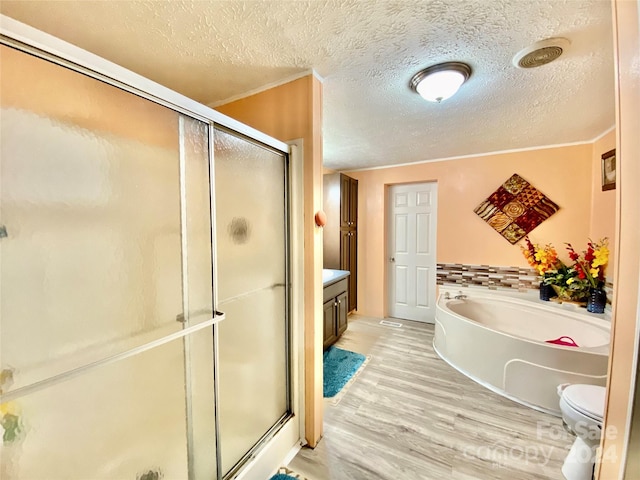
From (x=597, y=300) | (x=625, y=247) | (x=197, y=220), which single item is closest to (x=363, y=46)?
(x=197, y=220)

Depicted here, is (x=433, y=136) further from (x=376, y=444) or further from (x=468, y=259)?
(x=376, y=444)

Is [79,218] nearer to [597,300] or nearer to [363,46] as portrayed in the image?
[363,46]

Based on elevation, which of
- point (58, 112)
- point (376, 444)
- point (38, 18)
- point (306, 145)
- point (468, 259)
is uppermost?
point (38, 18)

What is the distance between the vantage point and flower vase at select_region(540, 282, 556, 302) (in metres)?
2.69

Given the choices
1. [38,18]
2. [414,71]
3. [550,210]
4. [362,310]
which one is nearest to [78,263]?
[38,18]

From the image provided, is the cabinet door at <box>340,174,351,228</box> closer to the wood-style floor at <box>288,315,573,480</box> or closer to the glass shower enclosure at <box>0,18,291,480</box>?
the wood-style floor at <box>288,315,573,480</box>

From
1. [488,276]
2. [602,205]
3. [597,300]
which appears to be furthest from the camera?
[488,276]

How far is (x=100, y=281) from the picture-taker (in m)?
0.81

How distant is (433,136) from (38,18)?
9.09ft

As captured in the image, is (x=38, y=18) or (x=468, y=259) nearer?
(x=38, y=18)

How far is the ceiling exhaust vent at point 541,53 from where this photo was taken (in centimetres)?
121

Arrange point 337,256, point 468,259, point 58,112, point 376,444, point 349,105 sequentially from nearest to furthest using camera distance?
1. point 58,112
2. point 376,444
3. point 349,105
4. point 468,259
5. point 337,256

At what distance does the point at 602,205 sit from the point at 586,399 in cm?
210

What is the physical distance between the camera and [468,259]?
3266mm
